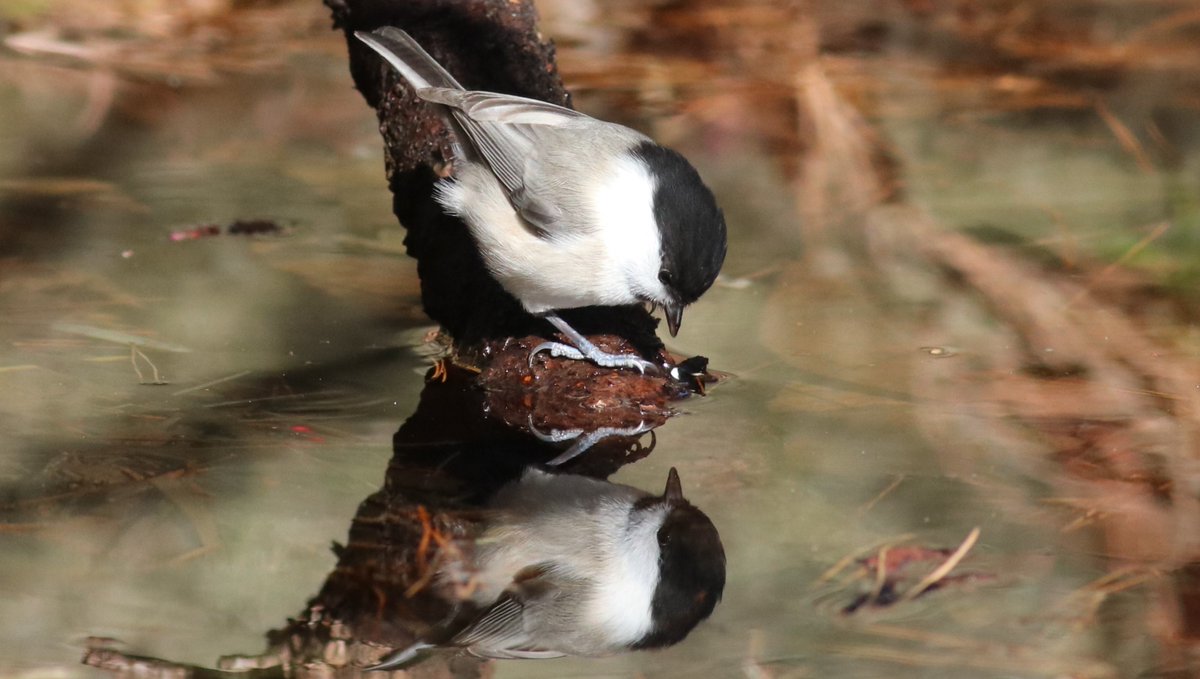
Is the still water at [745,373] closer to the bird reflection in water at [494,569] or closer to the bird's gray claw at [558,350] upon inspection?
the bird reflection in water at [494,569]

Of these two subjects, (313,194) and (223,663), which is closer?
(223,663)

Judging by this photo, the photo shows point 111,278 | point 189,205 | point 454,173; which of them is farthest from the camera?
point 189,205

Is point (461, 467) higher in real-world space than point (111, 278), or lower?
lower

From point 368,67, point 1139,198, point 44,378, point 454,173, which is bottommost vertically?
point 1139,198

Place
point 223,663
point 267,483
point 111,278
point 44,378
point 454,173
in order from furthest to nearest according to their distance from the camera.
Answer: point 111,278, point 454,173, point 44,378, point 267,483, point 223,663

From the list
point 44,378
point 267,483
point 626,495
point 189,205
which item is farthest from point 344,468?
point 189,205

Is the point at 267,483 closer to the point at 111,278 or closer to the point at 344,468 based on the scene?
the point at 344,468

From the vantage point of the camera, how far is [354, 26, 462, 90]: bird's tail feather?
304 cm

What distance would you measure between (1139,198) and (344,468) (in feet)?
9.08

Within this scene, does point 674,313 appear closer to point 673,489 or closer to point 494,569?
point 673,489

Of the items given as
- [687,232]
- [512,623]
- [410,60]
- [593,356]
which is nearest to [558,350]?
[593,356]

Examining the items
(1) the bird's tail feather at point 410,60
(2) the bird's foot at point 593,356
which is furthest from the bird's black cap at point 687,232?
(1) the bird's tail feather at point 410,60

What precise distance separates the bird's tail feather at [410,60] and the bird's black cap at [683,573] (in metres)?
1.13

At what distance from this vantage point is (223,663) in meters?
2.02
